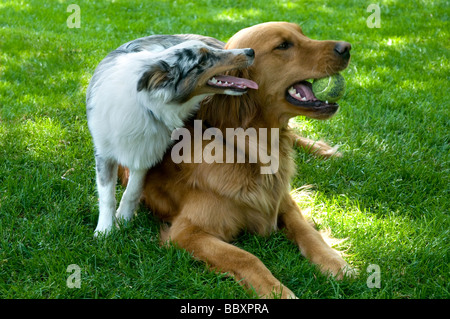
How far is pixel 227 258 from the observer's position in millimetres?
2707

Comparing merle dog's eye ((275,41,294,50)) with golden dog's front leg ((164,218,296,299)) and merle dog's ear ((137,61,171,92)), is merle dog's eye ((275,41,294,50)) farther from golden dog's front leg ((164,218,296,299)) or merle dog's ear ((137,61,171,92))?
golden dog's front leg ((164,218,296,299))

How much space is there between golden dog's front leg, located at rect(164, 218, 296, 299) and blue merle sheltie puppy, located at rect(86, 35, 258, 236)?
48 cm

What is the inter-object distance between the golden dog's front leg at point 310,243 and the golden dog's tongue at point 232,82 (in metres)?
0.94

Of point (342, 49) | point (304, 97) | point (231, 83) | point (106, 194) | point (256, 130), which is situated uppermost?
point (342, 49)

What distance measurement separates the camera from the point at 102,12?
28.2 feet

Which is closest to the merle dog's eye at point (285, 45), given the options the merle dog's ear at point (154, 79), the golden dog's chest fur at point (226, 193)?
the golden dog's chest fur at point (226, 193)

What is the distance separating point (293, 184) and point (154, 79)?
1610 millimetres

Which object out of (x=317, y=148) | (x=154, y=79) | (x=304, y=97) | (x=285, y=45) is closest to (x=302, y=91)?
(x=304, y=97)

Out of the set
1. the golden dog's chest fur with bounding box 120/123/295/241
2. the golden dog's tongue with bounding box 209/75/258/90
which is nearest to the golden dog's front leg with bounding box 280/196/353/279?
the golden dog's chest fur with bounding box 120/123/295/241

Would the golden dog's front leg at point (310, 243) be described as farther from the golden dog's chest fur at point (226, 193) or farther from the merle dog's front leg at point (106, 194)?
the merle dog's front leg at point (106, 194)

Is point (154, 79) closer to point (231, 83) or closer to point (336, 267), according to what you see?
point (231, 83)

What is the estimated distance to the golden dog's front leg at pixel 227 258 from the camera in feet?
8.29

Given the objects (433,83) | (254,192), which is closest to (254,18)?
(433,83)

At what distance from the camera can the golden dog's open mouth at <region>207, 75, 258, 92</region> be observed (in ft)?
8.96
